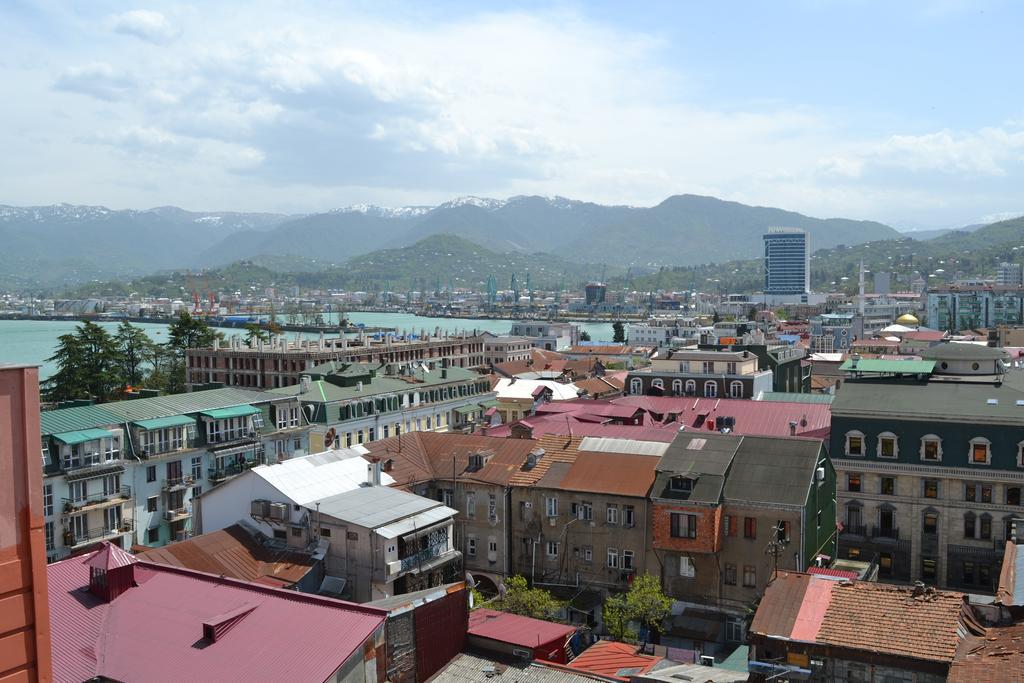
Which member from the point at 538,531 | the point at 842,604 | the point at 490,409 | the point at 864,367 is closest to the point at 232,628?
the point at 842,604

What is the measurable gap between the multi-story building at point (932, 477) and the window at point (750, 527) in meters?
9.22

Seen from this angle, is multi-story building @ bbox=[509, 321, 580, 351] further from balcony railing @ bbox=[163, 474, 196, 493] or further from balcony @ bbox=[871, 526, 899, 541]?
balcony railing @ bbox=[163, 474, 196, 493]

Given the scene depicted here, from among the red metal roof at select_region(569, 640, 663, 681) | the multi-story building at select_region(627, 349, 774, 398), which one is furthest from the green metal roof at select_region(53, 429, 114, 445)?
the multi-story building at select_region(627, 349, 774, 398)

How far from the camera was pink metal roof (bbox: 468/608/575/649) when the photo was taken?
20.5 m

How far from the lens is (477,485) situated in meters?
33.0

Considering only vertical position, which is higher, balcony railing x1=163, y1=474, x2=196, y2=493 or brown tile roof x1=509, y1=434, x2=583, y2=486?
brown tile roof x1=509, y1=434, x2=583, y2=486

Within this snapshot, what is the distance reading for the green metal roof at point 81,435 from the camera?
3141 centimetres

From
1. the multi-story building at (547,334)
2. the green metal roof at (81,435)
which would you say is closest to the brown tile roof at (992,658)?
the green metal roof at (81,435)

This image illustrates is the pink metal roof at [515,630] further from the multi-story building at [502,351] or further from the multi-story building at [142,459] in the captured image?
the multi-story building at [502,351]

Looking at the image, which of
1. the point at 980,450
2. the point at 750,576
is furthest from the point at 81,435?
the point at 980,450

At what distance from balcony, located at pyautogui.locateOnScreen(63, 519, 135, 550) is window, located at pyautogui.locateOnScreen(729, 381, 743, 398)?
3452 cm

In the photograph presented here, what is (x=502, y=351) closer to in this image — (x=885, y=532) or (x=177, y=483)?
(x=177, y=483)

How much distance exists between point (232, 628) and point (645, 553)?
1567cm

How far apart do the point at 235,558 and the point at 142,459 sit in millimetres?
10942
